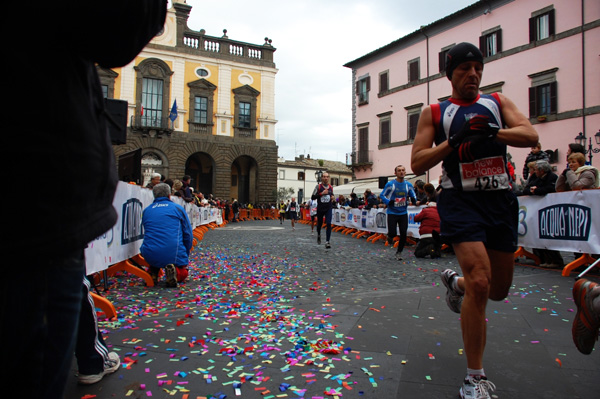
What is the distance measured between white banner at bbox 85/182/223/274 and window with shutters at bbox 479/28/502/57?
26565 millimetres

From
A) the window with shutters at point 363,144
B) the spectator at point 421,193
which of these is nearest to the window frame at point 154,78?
the window with shutters at point 363,144

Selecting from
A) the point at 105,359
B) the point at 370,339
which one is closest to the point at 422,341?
the point at 370,339

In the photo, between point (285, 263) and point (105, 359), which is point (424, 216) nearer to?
point (285, 263)

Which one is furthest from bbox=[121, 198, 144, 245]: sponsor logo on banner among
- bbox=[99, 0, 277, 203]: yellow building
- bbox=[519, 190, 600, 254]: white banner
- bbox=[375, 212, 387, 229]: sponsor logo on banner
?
bbox=[99, 0, 277, 203]: yellow building

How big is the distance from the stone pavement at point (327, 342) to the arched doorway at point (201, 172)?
32.5m

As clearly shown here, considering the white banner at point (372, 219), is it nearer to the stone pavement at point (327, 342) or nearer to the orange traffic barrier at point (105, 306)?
the stone pavement at point (327, 342)

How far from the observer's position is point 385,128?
34.2 m

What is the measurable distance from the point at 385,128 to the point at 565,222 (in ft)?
92.5

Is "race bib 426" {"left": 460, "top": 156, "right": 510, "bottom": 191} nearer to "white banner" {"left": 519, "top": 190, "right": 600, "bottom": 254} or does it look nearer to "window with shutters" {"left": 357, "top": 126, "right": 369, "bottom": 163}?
"white banner" {"left": 519, "top": 190, "right": 600, "bottom": 254}

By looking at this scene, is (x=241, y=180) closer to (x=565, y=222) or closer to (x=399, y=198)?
(x=399, y=198)

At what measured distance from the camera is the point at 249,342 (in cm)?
317

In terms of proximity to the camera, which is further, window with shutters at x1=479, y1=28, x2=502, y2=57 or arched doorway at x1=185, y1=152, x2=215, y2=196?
arched doorway at x1=185, y1=152, x2=215, y2=196

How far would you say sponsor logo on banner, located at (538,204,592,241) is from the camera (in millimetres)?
6531

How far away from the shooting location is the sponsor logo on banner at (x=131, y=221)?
554 centimetres
